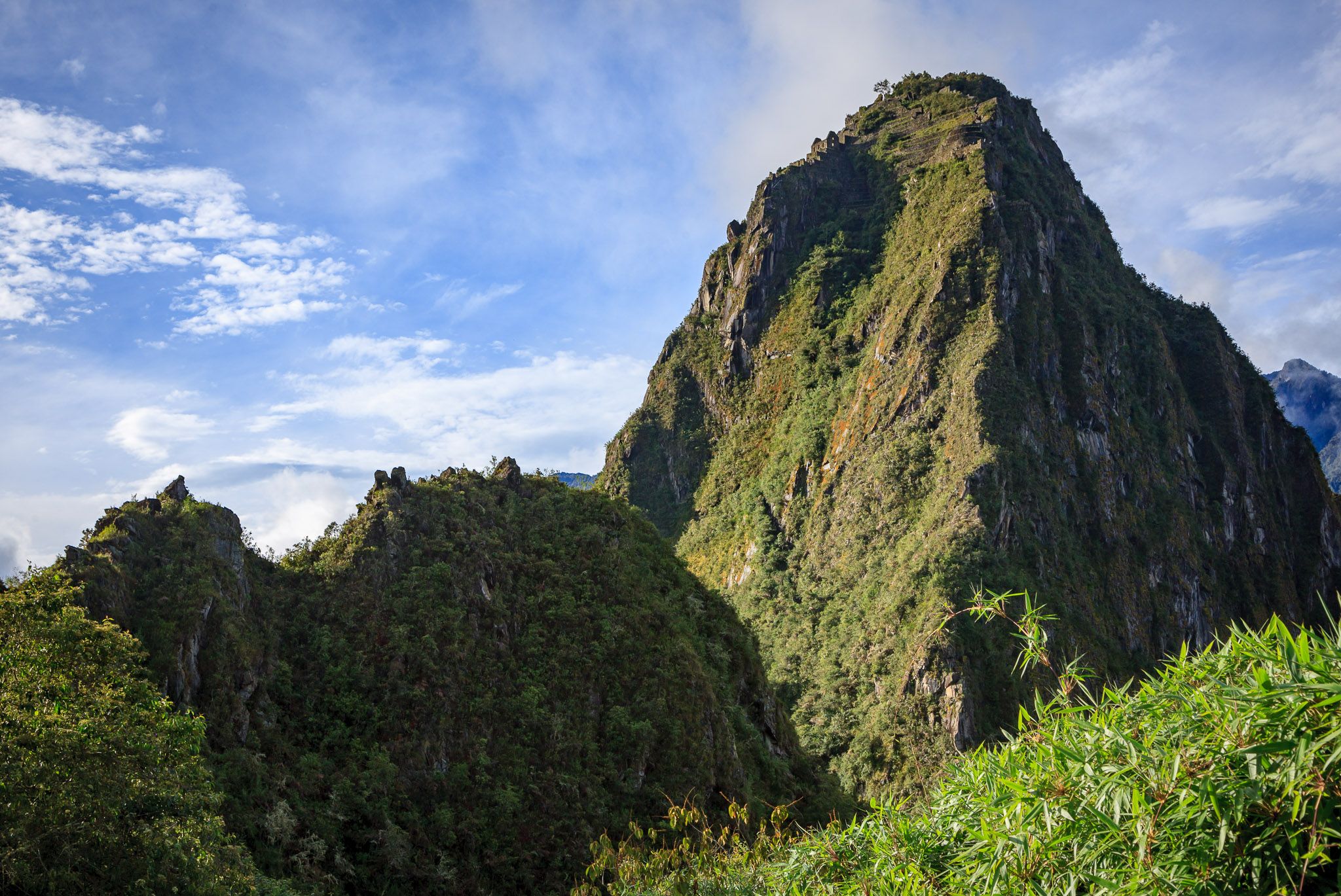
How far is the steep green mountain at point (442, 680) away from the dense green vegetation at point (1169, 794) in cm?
1312

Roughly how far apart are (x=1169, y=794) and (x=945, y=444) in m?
53.7

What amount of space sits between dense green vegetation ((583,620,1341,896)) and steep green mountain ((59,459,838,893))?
43.0 feet

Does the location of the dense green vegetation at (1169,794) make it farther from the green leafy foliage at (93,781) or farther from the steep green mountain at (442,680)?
the steep green mountain at (442,680)

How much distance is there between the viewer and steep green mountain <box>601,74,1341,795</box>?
48.9m

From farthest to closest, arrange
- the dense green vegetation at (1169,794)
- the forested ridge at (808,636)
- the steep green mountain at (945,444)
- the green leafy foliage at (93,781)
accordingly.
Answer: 1. the steep green mountain at (945,444)
2. the green leafy foliage at (93,781)
3. the forested ridge at (808,636)
4. the dense green vegetation at (1169,794)

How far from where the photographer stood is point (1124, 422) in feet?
205

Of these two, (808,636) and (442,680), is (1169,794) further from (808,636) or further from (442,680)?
(808,636)


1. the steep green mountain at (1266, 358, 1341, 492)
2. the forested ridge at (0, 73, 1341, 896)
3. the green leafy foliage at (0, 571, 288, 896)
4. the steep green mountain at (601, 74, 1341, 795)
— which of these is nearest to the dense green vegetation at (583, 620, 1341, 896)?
the forested ridge at (0, 73, 1341, 896)

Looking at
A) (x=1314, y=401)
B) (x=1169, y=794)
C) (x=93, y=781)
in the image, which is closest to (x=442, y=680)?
(x=93, y=781)

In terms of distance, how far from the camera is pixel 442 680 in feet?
Result: 65.8

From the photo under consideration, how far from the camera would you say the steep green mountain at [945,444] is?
48.9 m

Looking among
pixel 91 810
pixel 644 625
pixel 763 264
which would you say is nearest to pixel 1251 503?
pixel 763 264

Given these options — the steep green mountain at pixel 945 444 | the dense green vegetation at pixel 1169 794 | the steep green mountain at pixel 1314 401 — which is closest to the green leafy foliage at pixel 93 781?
the dense green vegetation at pixel 1169 794

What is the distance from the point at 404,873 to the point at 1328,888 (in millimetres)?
16153
